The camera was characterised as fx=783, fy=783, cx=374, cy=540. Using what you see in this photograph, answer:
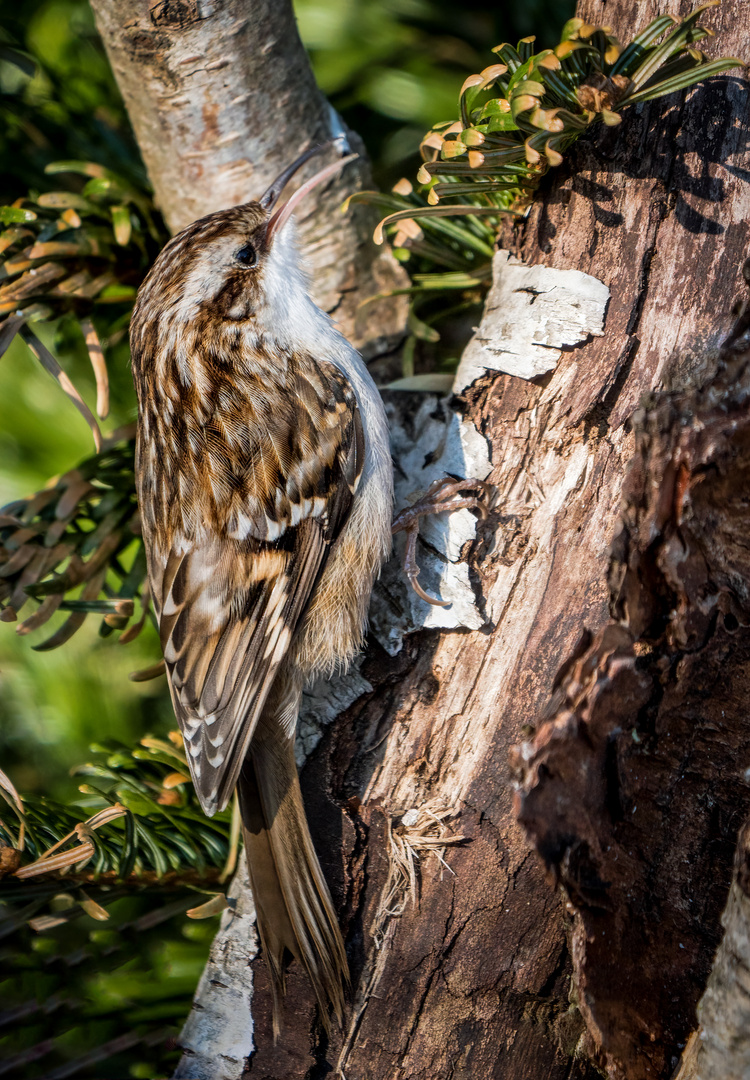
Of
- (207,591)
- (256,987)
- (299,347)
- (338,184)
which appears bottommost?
(256,987)

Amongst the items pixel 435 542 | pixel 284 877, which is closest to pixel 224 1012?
pixel 284 877

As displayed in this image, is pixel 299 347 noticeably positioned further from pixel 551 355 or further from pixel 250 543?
pixel 551 355

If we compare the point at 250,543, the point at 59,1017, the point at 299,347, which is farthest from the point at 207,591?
the point at 59,1017

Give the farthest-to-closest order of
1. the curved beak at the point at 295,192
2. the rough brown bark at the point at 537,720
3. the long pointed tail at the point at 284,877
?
the curved beak at the point at 295,192, the long pointed tail at the point at 284,877, the rough brown bark at the point at 537,720

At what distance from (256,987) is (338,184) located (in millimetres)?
1460

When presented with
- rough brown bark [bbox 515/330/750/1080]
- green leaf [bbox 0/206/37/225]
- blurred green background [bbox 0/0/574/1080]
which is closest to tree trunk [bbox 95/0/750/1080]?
rough brown bark [bbox 515/330/750/1080]

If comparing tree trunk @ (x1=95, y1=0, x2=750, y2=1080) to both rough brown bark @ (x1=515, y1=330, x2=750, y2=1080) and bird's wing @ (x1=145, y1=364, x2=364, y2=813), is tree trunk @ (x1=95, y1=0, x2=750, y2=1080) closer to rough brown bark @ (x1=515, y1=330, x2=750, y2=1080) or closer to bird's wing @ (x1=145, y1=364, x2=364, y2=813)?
rough brown bark @ (x1=515, y1=330, x2=750, y2=1080)

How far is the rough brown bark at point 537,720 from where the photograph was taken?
98 cm

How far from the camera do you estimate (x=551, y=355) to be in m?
1.15

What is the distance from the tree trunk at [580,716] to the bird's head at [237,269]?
0.47 m

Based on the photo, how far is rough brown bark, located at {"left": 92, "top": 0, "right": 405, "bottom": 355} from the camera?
1.35 meters

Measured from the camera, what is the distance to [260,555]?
1.39 metres

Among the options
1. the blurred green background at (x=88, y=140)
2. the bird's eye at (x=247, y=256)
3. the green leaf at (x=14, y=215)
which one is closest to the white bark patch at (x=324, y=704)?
the blurred green background at (x=88, y=140)

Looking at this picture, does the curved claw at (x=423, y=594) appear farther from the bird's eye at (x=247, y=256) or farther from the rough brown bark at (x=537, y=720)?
the bird's eye at (x=247, y=256)
